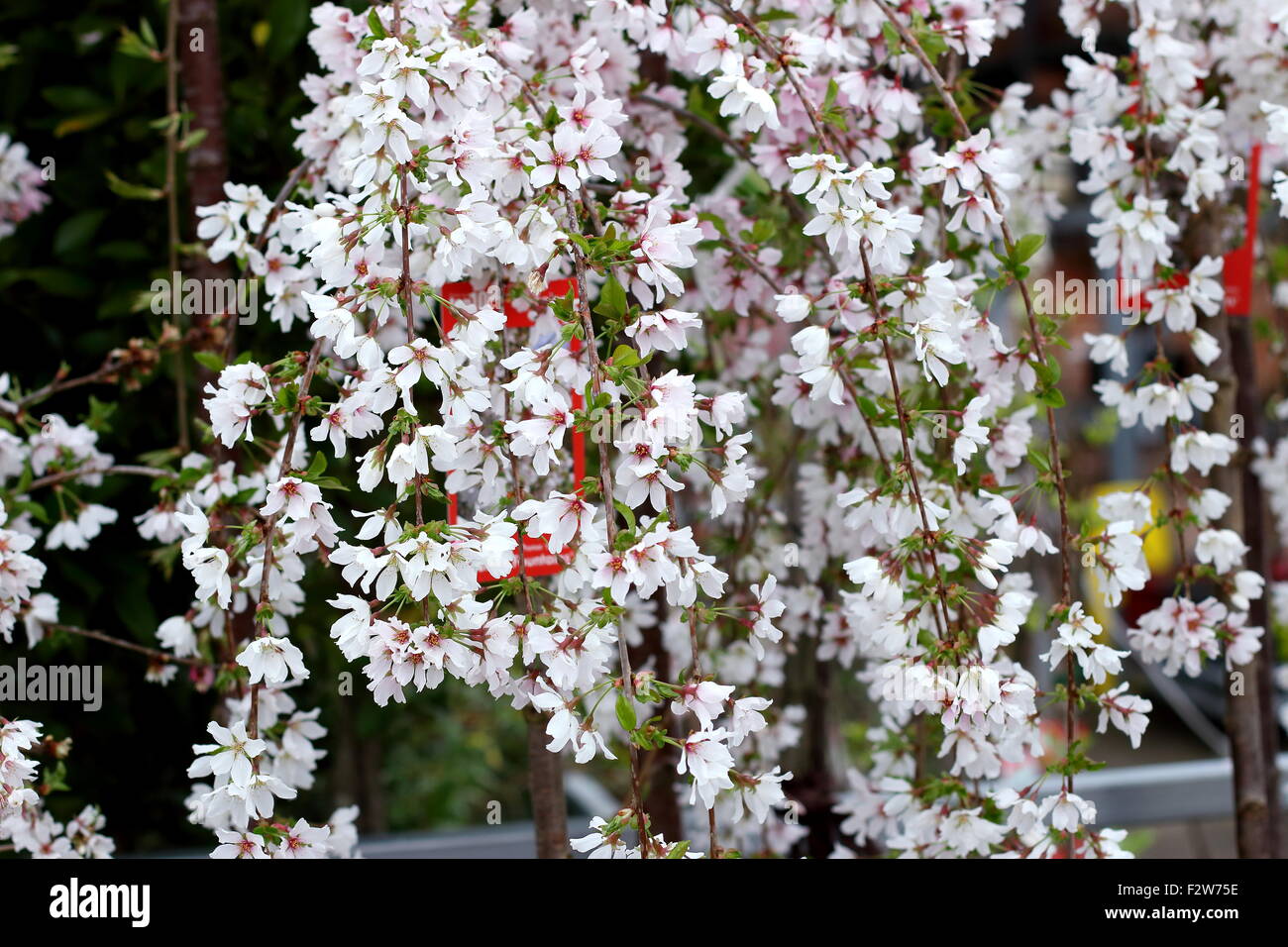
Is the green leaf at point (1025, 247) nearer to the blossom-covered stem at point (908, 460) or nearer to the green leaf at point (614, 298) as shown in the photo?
the blossom-covered stem at point (908, 460)

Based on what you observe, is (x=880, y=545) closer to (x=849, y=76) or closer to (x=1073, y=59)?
(x=849, y=76)

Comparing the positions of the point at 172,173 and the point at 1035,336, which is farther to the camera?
the point at 172,173

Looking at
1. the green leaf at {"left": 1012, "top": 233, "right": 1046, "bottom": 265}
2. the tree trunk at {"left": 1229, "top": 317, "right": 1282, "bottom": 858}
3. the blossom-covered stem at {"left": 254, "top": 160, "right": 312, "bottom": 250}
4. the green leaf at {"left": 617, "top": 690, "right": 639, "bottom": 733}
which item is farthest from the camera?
the tree trunk at {"left": 1229, "top": 317, "right": 1282, "bottom": 858}

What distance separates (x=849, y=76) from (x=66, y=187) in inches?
51.1

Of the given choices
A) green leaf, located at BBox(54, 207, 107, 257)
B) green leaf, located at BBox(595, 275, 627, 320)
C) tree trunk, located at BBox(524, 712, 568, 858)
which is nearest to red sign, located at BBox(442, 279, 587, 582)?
green leaf, located at BBox(595, 275, 627, 320)

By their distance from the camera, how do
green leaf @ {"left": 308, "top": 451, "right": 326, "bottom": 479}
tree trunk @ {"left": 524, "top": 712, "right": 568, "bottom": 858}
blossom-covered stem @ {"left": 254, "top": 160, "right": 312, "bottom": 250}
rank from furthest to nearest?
tree trunk @ {"left": 524, "top": 712, "right": 568, "bottom": 858} → blossom-covered stem @ {"left": 254, "top": 160, "right": 312, "bottom": 250} → green leaf @ {"left": 308, "top": 451, "right": 326, "bottom": 479}

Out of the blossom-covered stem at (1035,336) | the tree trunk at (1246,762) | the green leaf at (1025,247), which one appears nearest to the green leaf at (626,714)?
the blossom-covered stem at (1035,336)

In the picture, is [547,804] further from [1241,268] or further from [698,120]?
[1241,268]

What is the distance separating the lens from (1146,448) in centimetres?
634

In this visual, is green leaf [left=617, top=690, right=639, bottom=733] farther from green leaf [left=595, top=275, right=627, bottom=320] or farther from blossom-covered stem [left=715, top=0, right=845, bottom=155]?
blossom-covered stem [left=715, top=0, right=845, bottom=155]
